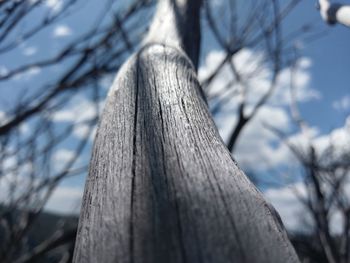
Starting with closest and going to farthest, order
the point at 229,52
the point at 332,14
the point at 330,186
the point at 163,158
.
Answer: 1. the point at 163,158
2. the point at 332,14
3. the point at 229,52
4. the point at 330,186

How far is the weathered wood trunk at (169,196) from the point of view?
1.30ft

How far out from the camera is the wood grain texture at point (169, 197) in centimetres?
40

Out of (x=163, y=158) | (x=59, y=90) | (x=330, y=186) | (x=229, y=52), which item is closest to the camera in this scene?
(x=163, y=158)

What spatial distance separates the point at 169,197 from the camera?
0.45 meters

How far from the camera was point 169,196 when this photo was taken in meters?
0.45

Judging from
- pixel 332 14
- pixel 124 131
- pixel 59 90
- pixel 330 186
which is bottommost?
pixel 124 131

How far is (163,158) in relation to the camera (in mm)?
521

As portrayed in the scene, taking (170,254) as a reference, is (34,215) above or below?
above

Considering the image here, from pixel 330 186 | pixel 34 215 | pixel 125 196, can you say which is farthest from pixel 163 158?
pixel 330 186

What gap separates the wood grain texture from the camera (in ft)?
1.30

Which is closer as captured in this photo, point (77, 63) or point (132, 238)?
point (132, 238)

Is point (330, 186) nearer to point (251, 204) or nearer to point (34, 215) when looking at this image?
point (34, 215)

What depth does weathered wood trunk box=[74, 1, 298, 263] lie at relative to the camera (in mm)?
396

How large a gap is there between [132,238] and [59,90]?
1.98 meters
